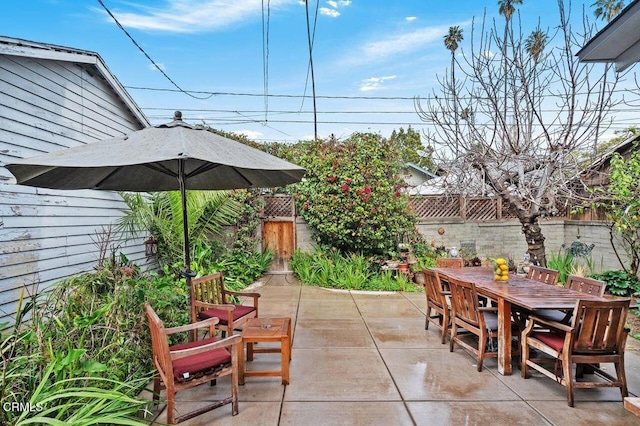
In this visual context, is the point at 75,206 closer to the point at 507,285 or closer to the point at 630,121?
the point at 507,285

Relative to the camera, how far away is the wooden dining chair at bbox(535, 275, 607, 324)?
325cm

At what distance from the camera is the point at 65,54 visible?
475cm

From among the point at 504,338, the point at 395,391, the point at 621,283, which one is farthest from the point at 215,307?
the point at 621,283

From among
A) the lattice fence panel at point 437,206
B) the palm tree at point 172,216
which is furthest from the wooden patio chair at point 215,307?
the lattice fence panel at point 437,206

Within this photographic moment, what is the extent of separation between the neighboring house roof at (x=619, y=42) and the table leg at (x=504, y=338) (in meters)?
2.26

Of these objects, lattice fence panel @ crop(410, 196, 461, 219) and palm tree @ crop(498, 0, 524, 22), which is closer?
palm tree @ crop(498, 0, 524, 22)

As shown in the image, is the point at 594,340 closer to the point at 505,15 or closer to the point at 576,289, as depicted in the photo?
the point at 576,289

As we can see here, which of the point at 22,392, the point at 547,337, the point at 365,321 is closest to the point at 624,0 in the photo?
the point at 547,337

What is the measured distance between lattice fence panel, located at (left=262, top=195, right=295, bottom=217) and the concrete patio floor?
449 centimetres

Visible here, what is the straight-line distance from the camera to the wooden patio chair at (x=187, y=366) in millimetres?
2328

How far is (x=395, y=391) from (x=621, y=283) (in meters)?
5.74

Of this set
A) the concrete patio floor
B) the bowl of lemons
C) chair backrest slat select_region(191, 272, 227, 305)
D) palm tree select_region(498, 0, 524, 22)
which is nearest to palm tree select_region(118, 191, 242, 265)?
chair backrest slat select_region(191, 272, 227, 305)

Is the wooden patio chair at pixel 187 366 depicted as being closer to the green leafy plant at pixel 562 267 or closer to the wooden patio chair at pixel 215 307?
the wooden patio chair at pixel 215 307

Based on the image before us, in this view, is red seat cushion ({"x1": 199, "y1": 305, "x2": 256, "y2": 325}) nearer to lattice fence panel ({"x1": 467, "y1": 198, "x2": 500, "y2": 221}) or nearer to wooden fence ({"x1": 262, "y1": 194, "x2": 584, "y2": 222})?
wooden fence ({"x1": 262, "y1": 194, "x2": 584, "y2": 222})
